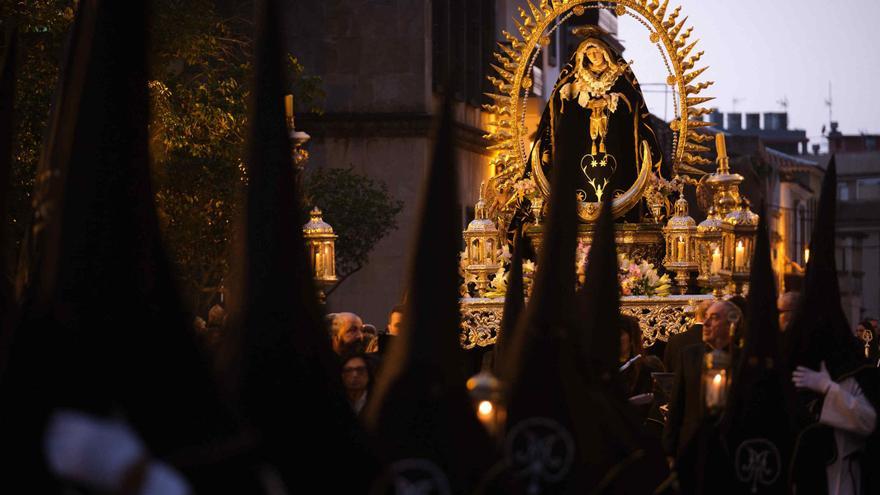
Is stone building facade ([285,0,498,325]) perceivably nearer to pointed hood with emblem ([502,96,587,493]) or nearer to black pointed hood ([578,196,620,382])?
black pointed hood ([578,196,620,382])

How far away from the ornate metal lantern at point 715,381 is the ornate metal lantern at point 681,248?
8.01 meters

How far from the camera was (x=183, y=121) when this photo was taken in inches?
792

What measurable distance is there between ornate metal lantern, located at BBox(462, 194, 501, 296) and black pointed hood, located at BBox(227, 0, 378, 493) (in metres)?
12.0

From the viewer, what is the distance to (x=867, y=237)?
302ft

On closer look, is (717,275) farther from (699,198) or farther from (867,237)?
(867,237)

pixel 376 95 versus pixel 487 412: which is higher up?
pixel 376 95

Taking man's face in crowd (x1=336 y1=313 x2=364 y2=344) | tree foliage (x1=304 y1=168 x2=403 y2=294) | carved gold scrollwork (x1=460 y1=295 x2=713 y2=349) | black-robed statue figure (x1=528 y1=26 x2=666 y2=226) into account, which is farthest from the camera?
tree foliage (x1=304 y1=168 x2=403 y2=294)

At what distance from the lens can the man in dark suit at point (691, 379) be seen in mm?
10328

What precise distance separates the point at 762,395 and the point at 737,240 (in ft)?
26.7

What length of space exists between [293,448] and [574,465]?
1.89 meters

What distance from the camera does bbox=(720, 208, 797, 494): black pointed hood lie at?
9172 millimetres

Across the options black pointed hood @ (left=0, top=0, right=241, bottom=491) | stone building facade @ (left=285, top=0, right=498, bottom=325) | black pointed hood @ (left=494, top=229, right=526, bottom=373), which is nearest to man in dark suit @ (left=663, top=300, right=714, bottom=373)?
black pointed hood @ (left=494, top=229, right=526, bottom=373)

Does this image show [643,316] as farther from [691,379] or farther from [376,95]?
[376,95]

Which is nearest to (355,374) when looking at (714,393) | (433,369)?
(714,393)
